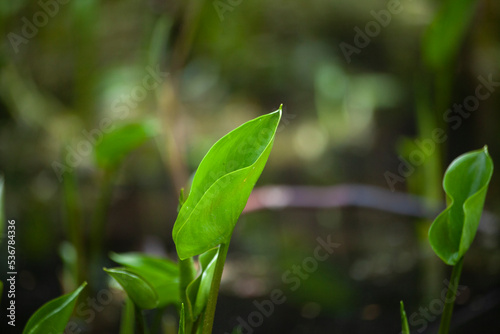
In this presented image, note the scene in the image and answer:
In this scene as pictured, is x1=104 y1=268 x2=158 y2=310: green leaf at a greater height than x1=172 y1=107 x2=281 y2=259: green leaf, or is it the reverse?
x1=172 y1=107 x2=281 y2=259: green leaf

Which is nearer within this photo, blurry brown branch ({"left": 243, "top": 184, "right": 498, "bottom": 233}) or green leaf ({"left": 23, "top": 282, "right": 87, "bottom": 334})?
green leaf ({"left": 23, "top": 282, "right": 87, "bottom": 334})

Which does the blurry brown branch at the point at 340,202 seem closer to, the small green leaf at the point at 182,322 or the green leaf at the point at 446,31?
the green leaf at the point at 446,31

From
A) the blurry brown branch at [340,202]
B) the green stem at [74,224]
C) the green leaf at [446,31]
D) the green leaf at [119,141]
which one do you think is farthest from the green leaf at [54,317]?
the green leaf at [446,31]

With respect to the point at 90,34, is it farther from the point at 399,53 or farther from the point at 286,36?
the point at 399,53

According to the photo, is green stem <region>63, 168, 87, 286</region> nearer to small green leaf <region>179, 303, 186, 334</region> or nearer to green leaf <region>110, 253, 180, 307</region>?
green leaf <region>110, 253, 180, 307</region>

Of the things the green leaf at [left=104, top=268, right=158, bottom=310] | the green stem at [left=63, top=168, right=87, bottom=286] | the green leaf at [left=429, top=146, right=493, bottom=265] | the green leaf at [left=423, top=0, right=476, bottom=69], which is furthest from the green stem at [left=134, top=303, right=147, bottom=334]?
the green leaf at [left=423, top=0, right=476, bottom=69]

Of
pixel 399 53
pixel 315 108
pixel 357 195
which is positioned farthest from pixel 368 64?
pixel 357 195
